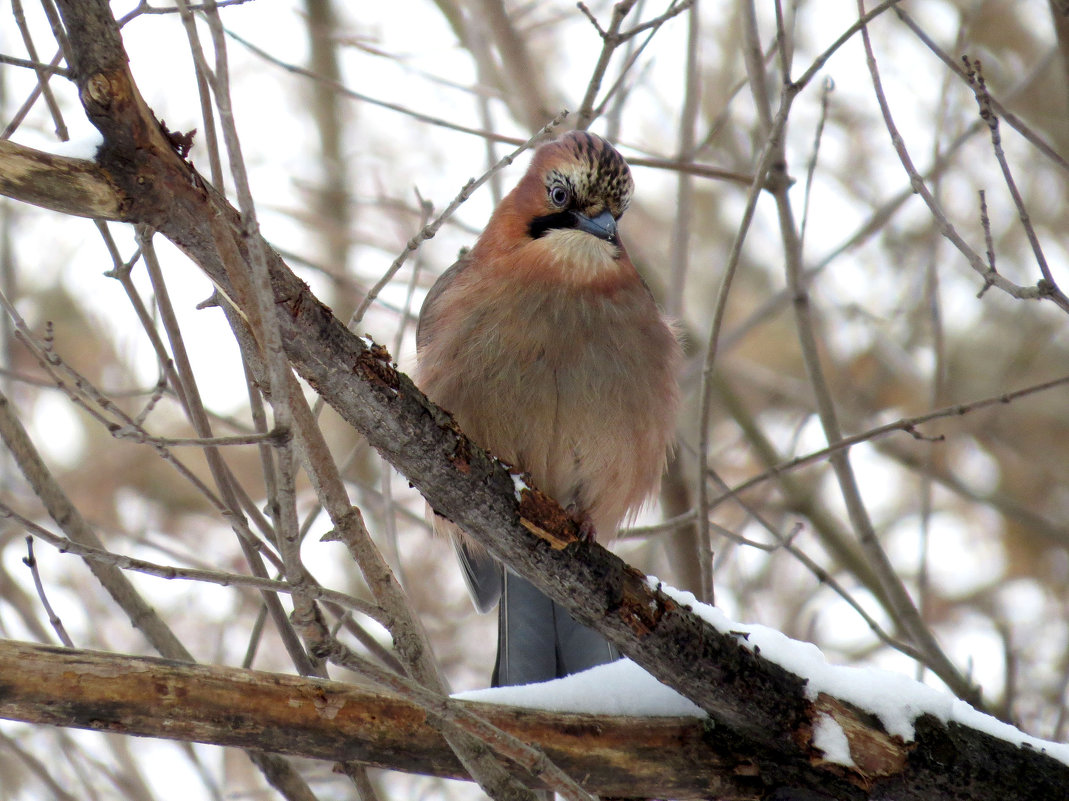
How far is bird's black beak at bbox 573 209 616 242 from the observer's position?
14.0ft

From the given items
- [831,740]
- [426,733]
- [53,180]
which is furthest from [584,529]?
[53,180]

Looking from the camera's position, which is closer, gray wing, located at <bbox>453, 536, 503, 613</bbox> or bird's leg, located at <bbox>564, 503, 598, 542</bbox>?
bird's leg, located at <bbox>564, 503, 598, 542</bbox>

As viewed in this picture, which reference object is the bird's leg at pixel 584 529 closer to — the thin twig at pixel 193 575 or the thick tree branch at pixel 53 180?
the thin twig at pixel 193 575

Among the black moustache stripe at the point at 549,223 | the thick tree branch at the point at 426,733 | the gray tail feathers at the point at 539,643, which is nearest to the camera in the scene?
the thick tree branch at the point at 426,733

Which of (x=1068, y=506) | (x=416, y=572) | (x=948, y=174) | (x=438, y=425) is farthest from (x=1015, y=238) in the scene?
(x=438, y=425)

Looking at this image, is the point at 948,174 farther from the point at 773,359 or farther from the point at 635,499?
the point at 635,499

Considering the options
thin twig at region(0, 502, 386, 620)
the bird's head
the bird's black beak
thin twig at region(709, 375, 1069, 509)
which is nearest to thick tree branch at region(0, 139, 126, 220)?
thin twig at region(0, 502, 386, 620)

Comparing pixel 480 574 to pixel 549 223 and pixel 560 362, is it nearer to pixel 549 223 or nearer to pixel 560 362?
pixel 560 362

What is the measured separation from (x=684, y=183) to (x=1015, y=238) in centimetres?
380

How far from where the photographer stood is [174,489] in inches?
316

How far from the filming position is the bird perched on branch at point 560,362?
4.03 meters

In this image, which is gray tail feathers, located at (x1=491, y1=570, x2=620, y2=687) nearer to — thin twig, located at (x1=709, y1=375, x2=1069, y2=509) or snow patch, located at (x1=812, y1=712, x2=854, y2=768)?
thin twig, located at (x1=709, y1=375, x2=1069, y2=509)

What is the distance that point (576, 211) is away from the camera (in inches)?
171

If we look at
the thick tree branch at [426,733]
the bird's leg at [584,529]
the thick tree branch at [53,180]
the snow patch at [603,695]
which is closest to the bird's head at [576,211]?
the bird's leg at [584,529]
